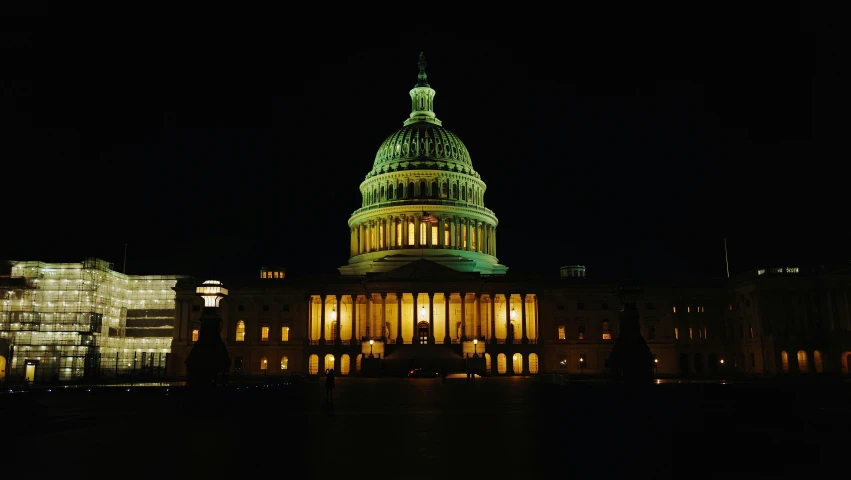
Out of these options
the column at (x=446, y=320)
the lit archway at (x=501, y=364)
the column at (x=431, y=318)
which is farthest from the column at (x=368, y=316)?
the lit archway at (x=501, y=364)

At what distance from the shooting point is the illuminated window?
90631mm

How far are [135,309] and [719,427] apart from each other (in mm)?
102408

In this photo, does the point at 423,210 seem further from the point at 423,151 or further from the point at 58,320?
the point at 58,320

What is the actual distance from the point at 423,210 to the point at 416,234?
4169 millimetres

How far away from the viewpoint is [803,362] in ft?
299

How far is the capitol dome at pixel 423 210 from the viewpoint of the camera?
116812 millimetres

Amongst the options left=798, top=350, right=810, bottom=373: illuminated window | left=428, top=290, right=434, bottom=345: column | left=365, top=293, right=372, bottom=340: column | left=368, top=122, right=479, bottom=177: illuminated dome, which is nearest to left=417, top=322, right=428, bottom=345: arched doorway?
left=428, top=290, right=434, bottom=345: column

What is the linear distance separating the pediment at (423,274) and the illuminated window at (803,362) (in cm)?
4330

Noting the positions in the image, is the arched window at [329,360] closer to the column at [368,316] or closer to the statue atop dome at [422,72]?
the column at [368,316]

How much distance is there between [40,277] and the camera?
3775 inches

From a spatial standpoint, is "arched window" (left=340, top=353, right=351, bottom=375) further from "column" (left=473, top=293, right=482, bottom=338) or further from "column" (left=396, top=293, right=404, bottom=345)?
"column" (left=473, top=293, right=482, bottom=338)

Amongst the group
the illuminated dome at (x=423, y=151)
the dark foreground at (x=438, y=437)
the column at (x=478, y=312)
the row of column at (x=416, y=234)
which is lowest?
the dark foreground at (x=438, y=437)

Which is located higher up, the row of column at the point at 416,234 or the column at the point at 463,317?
the row of column at the point at 416,234

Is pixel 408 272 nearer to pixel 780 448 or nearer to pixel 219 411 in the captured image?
pixel 219 411
